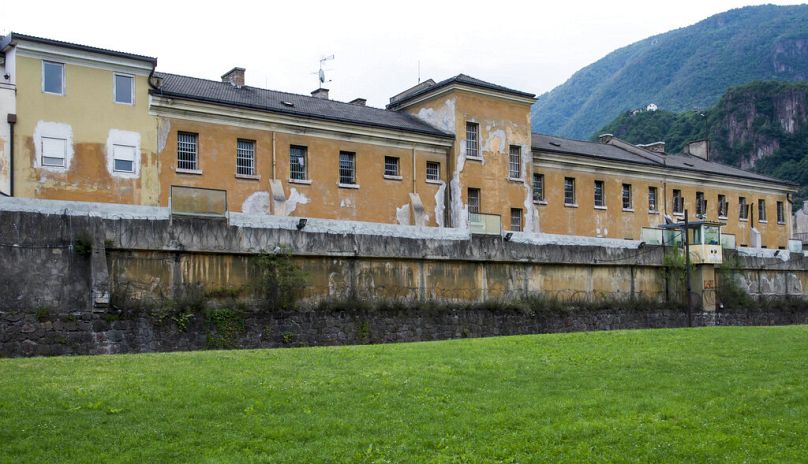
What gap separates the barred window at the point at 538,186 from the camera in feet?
162

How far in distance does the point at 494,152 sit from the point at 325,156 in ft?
33.6

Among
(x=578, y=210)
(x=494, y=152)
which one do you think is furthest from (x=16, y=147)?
(x=578, y=210)

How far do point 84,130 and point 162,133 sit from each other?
326 cm

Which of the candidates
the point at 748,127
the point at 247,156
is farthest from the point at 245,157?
the point at 748,127

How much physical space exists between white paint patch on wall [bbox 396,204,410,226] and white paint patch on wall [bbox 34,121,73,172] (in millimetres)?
16056

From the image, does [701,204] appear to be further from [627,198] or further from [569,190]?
[569,190]

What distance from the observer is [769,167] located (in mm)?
121438

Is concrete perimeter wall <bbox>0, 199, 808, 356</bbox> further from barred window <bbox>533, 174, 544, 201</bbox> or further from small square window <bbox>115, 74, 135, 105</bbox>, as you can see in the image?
small square window <bbox>115, 74, 135, 105</bbox>

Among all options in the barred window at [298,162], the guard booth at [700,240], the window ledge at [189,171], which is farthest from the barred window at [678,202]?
the window ledge at [189,171]

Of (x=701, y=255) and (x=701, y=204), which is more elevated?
(x=701, y=204)

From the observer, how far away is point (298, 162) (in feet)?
132

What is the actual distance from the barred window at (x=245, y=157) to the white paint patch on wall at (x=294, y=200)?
206 centimetres

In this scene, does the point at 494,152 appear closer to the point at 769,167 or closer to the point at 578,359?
the point at 578,359

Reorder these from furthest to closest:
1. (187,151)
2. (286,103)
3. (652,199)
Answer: (652,199) < (286,103) < (187,151)
